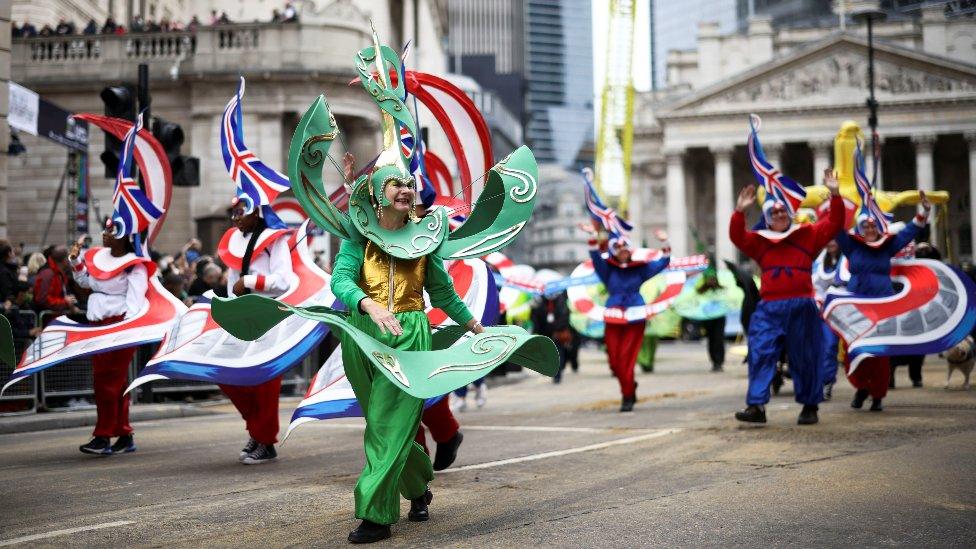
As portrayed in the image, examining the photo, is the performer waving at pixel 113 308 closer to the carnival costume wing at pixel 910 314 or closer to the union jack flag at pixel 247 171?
the union jack flag at pixel 247 171

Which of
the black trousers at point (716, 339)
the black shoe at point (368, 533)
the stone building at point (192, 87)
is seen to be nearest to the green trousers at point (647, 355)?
the black trousers at point (716, 339)

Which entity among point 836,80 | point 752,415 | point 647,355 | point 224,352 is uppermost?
point 836,80

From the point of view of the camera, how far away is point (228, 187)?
31844mm

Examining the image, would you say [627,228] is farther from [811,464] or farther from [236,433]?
[811,464]

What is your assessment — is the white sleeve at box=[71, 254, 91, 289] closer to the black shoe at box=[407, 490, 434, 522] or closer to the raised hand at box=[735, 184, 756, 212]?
the black shoe at box=[407, 490, 434, 522]

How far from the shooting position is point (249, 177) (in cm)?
965

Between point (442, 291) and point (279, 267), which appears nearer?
point (442, 291)

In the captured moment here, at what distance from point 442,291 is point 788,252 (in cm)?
Result: 539

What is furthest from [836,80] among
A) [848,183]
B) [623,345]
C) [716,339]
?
[623,345]

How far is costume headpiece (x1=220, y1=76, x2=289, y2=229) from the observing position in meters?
9.49

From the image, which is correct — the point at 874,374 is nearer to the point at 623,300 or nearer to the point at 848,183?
the point at 623,300

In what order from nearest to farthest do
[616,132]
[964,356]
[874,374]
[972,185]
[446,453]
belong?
1. [446,453]
2. [874,374]
3. [964,356]
4. [972,185]
5. [616,132]

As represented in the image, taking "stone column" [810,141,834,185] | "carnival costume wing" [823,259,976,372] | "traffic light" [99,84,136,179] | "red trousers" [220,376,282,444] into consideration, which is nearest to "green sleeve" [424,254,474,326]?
"red trousers" [220,376,282,444]

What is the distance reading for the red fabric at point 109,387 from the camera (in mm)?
9828
